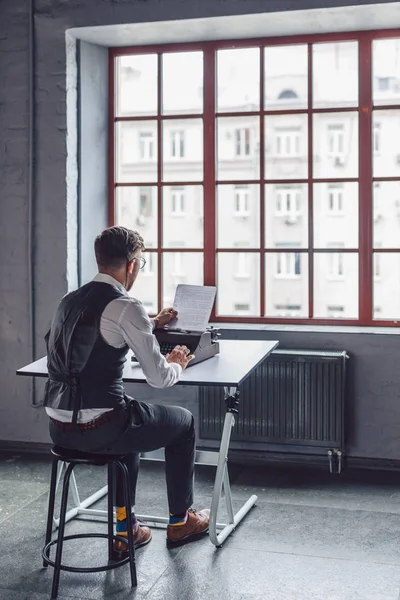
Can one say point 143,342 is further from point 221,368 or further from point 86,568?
point 86,568

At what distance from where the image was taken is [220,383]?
3.32 m

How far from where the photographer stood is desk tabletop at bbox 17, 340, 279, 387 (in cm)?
339

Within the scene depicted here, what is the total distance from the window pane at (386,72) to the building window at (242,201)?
95 centimetres

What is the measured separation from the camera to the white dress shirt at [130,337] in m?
3.08

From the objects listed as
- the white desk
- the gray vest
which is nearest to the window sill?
the white desk

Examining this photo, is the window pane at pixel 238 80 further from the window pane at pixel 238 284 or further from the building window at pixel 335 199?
the window pane at pixel 238 284

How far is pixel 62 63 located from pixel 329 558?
3251mm

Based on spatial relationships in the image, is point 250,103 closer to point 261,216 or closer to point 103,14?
point 261,216

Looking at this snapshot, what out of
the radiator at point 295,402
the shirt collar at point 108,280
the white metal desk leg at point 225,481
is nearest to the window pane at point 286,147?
the radiator at point 295,402

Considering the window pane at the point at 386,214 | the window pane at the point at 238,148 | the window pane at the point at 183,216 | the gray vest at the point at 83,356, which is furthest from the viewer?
the window pane at the point at 183,216

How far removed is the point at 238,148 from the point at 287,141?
1.03 feet

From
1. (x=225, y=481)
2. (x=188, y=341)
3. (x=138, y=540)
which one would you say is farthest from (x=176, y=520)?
(x=188, y=341)

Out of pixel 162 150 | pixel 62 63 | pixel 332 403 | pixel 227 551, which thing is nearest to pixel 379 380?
pixel 332 403

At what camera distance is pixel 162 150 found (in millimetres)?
5148
